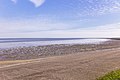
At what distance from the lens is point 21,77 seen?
1430cm

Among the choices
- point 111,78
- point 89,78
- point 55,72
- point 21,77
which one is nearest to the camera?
point 111,78

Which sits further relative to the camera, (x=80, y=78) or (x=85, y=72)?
(x=85, y=72)

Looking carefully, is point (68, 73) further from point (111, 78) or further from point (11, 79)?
point (111, 78)

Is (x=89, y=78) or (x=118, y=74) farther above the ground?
(x=118, y=74)

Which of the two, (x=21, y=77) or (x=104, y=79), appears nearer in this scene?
(x=104, y=79)

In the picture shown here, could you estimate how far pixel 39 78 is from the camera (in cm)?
1381

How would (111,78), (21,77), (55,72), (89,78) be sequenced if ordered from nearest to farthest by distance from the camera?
(111,78)
(89,78)
(21,77)
(55,72)

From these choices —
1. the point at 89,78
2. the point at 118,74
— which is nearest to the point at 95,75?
the point at 89,78

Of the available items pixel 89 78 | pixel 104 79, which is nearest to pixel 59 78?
pixel 89 78

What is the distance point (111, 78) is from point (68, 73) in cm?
663

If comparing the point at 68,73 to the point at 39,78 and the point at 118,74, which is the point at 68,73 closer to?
the point at 39,78

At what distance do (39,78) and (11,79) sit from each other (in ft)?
5.18

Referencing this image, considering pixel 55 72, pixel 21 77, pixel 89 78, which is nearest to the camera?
pixel 89 78

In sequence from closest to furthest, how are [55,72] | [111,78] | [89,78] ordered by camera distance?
[111,78], [89,78], [55,72]
